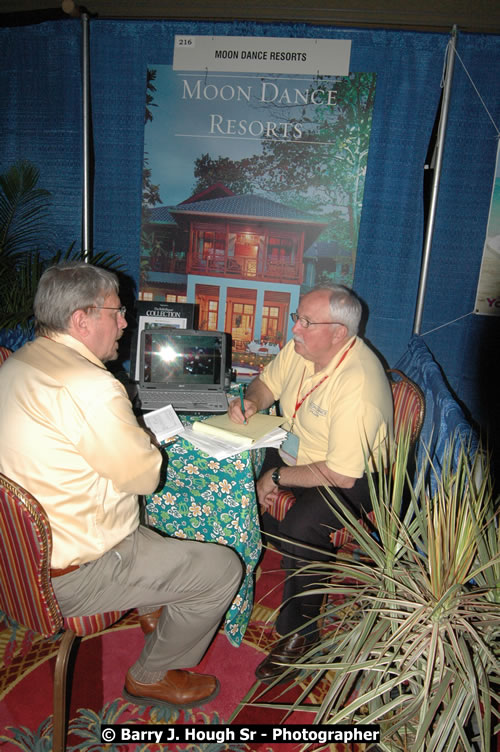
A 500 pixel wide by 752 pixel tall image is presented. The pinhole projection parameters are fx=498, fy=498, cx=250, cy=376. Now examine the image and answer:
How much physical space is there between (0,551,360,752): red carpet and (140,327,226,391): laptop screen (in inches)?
35.9

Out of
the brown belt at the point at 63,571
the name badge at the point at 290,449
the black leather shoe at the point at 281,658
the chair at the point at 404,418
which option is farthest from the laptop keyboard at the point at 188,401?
the black leather shoe at the point at 281,658

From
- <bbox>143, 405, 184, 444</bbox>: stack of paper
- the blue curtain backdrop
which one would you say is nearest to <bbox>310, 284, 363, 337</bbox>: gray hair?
<bbox>143, 405, 184, 444</bbox>: stack of paper

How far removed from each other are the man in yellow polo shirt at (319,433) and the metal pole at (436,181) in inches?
44.7

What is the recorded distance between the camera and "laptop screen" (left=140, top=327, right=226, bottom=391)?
228 cm

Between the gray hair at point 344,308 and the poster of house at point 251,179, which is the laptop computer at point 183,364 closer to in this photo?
the gray hair at point 344,308

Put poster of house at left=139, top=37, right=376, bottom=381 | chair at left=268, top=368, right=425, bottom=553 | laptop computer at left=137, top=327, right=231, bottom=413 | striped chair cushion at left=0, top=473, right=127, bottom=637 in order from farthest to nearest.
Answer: poster of house at left=139, top=37, right=376, bottom=381
laptop computer at left=137, top=327, right=231, bottom=413
chair at left=268, top=368, right=425, bottom=553
striped chair cushion at left=0, top=473, right=127, bottom=637

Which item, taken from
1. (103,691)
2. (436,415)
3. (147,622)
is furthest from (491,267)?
(103,691)

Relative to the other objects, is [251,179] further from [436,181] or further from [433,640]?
[433,640]

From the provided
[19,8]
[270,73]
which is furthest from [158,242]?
[19,8]

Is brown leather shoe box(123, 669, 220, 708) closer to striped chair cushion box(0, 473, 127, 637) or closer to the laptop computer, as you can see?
striped chair cushion box(0, 473, 127, 637)

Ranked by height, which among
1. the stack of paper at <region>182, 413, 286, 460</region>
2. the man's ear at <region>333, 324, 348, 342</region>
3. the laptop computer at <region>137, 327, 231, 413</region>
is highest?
the man's ear at <region>333, 324, 348, 342</region>

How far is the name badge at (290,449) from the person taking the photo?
2164 mm

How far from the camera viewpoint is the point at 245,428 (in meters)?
1.92

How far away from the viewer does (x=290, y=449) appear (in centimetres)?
219
